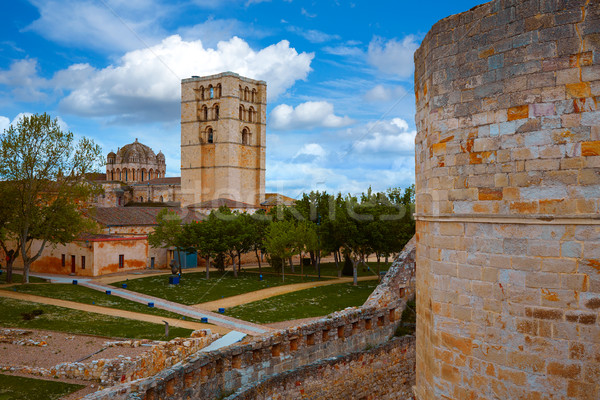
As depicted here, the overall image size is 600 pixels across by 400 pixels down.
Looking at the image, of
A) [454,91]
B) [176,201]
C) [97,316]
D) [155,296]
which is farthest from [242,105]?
[454,91]

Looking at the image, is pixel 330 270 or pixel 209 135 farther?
pixel 209 135

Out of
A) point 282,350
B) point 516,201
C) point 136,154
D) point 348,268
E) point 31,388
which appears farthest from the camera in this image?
point 136,154

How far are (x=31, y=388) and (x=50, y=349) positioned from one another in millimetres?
4701

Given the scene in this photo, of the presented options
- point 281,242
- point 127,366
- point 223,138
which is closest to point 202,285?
point 281,242

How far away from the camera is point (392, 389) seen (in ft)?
46.9

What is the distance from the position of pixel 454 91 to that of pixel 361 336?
420 inches

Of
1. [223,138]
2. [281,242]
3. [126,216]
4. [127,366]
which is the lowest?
[127,366]

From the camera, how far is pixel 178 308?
2597 cm

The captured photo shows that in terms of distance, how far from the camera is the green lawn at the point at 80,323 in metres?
19.9

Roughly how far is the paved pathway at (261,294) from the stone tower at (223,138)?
3766cm

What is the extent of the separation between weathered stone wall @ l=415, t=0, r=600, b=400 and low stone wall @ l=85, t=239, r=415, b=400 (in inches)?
211

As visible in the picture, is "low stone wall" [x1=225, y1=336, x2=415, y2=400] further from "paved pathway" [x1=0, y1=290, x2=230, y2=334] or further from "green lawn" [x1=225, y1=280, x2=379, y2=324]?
"green lawn" [x1=225, y1=280, x2=379, y2=324]

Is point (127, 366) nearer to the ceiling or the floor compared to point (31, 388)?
nearer to the ceiling

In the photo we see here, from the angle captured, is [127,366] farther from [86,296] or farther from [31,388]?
[86,296]
